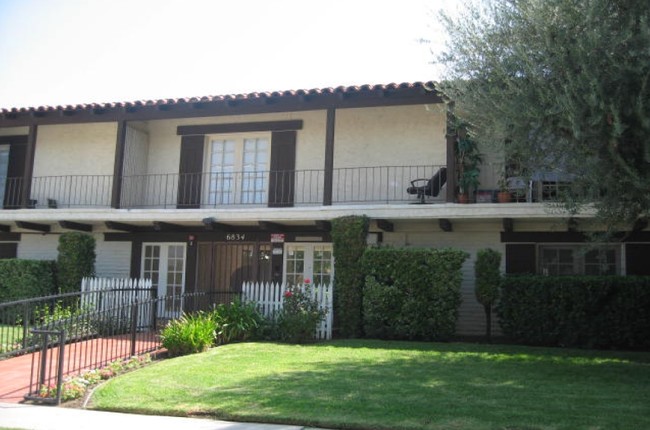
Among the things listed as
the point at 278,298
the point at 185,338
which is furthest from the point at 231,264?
the point at 185,338

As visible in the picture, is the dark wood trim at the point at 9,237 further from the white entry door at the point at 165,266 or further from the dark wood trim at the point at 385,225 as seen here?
the dark wood trim at the point at 385,225

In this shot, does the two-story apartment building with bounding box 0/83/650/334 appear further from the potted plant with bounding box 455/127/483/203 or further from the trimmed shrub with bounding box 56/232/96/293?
the trimmed shrub with bounding box 56/232/96/293

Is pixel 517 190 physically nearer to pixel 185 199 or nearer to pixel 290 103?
pixel 290 103

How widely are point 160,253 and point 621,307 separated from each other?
11.3 metres

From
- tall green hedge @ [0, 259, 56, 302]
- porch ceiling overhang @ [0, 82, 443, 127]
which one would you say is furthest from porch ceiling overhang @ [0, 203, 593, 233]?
porch ceiling overhang @ [0, 82, 443, 127]

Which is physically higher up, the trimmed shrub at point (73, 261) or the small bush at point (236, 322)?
the trimmed shrub at point (73, 261)

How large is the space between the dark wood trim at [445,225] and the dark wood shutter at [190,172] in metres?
6.31

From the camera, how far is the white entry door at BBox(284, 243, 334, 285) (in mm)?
15328

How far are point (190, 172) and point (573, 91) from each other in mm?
11136

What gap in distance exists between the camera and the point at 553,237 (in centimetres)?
1362

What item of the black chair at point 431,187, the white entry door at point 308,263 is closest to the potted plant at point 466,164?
the black chair at point 431,187

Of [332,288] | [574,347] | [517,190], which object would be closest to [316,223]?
[332,288]

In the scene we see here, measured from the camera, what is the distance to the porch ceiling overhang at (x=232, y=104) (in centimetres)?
1338

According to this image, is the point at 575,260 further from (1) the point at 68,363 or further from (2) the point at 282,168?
(1) the point at 68,363
